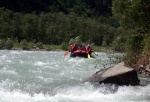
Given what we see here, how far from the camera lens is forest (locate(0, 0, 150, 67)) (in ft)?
43.5

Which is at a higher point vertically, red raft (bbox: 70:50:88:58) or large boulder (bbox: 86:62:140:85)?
large boulder (bbox: 86:62:140:85)

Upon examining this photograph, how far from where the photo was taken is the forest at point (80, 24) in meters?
13.3

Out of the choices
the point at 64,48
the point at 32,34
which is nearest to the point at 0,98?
the point at 64,48

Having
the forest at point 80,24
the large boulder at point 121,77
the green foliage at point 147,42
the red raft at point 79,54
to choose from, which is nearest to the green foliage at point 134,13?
the forest at point 80,24

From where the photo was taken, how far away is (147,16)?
1275cm

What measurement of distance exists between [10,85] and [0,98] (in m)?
1.93

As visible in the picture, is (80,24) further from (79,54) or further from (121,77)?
(121,77)

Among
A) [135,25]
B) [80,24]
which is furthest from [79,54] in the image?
[80,24]

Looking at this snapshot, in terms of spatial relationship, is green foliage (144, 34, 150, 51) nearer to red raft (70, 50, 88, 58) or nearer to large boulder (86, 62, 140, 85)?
large boulder (86, 62, 140, 85)

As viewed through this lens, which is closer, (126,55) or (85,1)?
(126,55)

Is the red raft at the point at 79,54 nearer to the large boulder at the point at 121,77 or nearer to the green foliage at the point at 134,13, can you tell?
the green foliage at the point at 134,13

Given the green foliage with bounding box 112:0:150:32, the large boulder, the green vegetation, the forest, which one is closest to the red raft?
the forest

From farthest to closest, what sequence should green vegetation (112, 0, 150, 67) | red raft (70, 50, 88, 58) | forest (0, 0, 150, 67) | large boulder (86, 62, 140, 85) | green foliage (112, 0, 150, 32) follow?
red raft (70, 50, 88, 58) < forest (0, 0, 150, 67) < green vegetation (112, 0, 150, 67) < green foliage (112, 0, 150, 32) < large boulder (86, 62, 140, 85)

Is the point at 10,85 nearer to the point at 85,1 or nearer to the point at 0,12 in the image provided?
the point at 0,12
